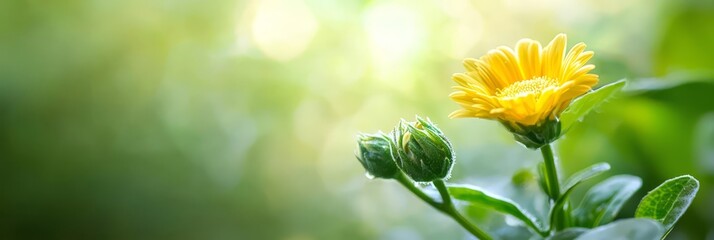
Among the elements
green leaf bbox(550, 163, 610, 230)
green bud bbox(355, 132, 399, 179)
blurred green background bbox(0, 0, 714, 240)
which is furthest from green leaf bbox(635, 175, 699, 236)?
blurred green background bbox(0, 0, 714, 240)

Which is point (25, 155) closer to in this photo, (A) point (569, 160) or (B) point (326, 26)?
(B) point (326, 26)

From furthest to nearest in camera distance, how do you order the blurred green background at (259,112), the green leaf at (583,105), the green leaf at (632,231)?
1. the blurred green background at (259,112)
2. the green leaf at (583,105)
3. the green leaf at (632,231)

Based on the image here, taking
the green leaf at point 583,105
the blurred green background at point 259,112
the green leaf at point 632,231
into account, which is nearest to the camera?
the green leaf at point 632,231

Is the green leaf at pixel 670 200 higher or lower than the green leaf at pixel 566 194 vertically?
lower

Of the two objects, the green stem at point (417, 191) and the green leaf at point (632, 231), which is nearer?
the green leaf at point (632, 231)

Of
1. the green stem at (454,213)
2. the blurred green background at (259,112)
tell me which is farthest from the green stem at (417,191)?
the blurred green background at (259,112)

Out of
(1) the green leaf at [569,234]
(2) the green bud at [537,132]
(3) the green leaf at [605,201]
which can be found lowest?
(1) the green leaf at [569,234]

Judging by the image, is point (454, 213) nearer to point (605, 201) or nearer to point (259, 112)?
point (605, 201)

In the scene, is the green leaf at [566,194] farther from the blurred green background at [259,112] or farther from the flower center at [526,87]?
the blurred green background at [259,112]
